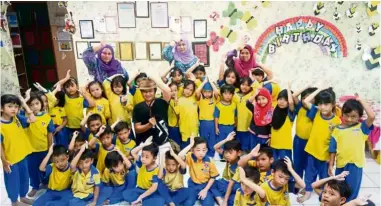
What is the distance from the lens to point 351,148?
270cm

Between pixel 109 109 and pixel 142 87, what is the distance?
394mm

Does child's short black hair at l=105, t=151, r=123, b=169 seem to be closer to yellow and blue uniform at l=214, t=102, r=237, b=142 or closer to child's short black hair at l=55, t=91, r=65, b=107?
child's short black hair at l=55, t=91, r=65, b=107

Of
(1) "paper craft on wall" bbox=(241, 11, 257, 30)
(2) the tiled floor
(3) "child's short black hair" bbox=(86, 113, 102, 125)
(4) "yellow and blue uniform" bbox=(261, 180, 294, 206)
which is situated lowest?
(2) the tiled floor

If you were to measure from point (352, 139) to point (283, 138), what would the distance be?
1.96 feet

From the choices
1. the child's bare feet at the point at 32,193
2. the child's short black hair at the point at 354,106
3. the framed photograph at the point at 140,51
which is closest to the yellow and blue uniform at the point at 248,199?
the child's short black hair at the point at 354,106

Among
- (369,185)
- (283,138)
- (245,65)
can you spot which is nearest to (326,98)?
(283,138)

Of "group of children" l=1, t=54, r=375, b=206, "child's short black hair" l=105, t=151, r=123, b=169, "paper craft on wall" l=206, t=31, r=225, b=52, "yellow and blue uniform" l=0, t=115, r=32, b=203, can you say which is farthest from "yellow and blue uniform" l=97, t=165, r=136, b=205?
"paper craft on wall" l=206, t=31, r=225, b=52

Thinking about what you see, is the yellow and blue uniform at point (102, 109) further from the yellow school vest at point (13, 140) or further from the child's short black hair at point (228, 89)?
the child's short black hair at point (228, 89)

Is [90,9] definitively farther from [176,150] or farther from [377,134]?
[377,134]

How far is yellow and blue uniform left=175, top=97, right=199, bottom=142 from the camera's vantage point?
3.46 meters

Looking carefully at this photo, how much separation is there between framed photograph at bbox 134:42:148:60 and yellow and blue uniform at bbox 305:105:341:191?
3.22 m

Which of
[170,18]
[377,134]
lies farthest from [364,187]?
[170,18]

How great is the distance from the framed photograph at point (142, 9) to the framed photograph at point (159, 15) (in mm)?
76

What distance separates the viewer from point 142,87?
3.48 metres
